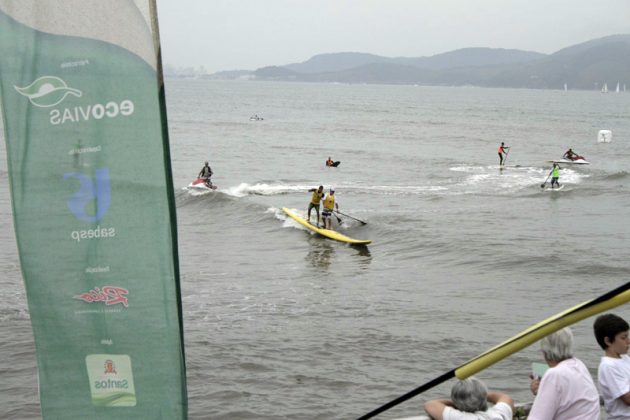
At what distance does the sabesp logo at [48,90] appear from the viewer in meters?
3.80

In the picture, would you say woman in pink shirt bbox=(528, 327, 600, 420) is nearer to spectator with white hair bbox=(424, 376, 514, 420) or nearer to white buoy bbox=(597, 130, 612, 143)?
spectator with white hair bbox=(424, 376, 514, 420)

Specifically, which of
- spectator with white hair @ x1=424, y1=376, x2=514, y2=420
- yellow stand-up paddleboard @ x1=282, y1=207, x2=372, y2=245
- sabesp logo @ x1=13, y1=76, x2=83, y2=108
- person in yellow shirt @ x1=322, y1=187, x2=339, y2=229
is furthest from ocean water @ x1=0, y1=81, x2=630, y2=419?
sabesp logo @ x1=13, y1=76, x2=83, y2=108

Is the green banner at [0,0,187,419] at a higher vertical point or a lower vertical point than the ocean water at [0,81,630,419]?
higher

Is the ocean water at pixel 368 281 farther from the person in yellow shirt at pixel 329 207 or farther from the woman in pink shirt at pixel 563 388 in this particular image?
the woman in pink shirt at pixel 563 388

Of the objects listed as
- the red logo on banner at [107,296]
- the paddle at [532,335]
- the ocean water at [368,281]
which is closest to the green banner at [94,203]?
the red logo on banner at [107,296]

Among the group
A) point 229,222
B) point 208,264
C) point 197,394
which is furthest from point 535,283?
point 229,222

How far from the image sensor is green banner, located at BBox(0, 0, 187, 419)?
376 centimetres

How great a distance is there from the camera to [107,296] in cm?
397

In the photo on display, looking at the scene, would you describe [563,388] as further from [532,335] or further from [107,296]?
[107,296]

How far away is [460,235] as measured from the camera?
1064 inches

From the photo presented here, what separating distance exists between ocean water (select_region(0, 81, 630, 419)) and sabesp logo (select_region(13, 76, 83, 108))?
8877 mm

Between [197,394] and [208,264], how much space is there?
9.62 meters

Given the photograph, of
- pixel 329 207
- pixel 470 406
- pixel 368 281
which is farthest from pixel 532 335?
pixel 329 207

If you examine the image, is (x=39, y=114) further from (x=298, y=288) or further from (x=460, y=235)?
(x=460, y=235)
